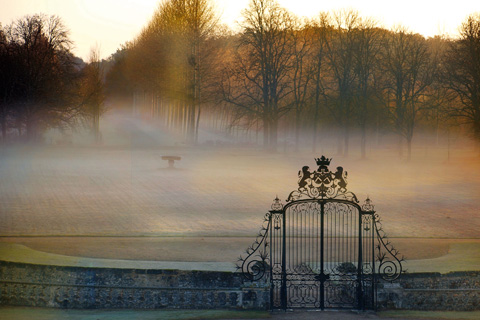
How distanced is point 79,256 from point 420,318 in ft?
28.4

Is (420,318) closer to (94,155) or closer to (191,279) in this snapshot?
(191,279)

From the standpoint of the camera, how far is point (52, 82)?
193 feet

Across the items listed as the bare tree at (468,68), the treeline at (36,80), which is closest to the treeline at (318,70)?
the bare tree at (468,68)

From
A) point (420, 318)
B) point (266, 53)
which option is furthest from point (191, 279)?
point (266, 53)

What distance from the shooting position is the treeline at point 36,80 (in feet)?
187

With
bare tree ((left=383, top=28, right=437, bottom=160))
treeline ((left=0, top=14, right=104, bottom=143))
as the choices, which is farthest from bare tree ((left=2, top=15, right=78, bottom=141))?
bare tree ((left=383, top=28, right=437, bottom=160))

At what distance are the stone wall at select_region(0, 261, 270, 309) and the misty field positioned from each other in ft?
6.77

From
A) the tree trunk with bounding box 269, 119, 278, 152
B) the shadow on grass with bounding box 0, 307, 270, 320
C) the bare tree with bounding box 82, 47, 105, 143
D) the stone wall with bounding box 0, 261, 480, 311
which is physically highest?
the bare tree with bounding box 82, 47, 105, 143

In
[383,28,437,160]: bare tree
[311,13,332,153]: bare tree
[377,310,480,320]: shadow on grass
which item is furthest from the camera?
[311,13,332,153]: bare tree

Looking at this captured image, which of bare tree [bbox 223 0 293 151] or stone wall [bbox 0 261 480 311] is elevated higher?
bare tree [bbox 223 0 293 151]

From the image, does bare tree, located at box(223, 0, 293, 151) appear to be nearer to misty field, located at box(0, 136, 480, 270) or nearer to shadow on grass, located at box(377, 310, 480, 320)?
misty field, located at box(0, 136, 480, 270)

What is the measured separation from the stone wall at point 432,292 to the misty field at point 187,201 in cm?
229

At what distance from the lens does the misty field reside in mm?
18875

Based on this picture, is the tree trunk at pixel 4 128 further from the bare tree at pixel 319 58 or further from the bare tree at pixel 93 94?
the bare tree at pixel 319 58
